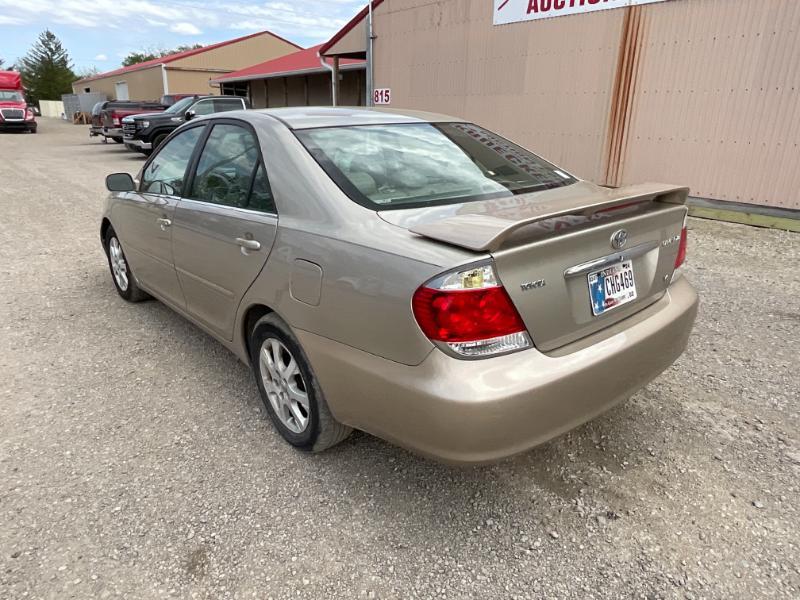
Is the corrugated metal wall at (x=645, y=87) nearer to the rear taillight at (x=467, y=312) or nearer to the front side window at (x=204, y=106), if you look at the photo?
the rear taillight at (x=467, y=312)

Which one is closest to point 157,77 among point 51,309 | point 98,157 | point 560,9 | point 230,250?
point 98,157

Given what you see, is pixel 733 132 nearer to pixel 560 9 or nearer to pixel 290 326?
pixel 560 9

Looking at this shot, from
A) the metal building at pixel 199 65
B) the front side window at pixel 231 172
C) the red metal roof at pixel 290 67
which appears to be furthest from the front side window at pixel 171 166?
the metal building at pixel 199 65

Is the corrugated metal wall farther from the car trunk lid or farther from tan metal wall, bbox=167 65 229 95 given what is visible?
tan metal wall, bbox=167 65 229 95

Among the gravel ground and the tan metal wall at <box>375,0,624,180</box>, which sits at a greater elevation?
the tan metal wall at <box>375,0,624,180</box>

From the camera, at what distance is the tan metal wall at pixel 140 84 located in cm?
3494

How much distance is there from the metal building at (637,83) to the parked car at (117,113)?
1266 centimetres

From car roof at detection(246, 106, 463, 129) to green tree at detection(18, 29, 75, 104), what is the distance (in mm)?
74610

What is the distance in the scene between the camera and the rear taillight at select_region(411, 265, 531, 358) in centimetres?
190

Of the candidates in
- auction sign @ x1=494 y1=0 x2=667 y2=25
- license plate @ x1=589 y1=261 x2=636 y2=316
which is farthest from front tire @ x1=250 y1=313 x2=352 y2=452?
auction sign @ x1=494 y1=0 x2=667 y2=25

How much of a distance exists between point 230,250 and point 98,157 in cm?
1773

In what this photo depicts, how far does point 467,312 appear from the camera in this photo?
1.91 meters

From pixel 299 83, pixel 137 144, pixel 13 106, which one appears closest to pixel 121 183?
pixel 137 144

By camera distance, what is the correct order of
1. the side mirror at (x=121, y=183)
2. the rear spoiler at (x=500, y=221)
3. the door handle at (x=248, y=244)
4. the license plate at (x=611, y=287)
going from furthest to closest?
the side mirror at (x=121, y=183) → the door handle at (x=248, y=244) → the license plate at (x=611, y=287) → the rear spoiler at (x=500, y=221)
